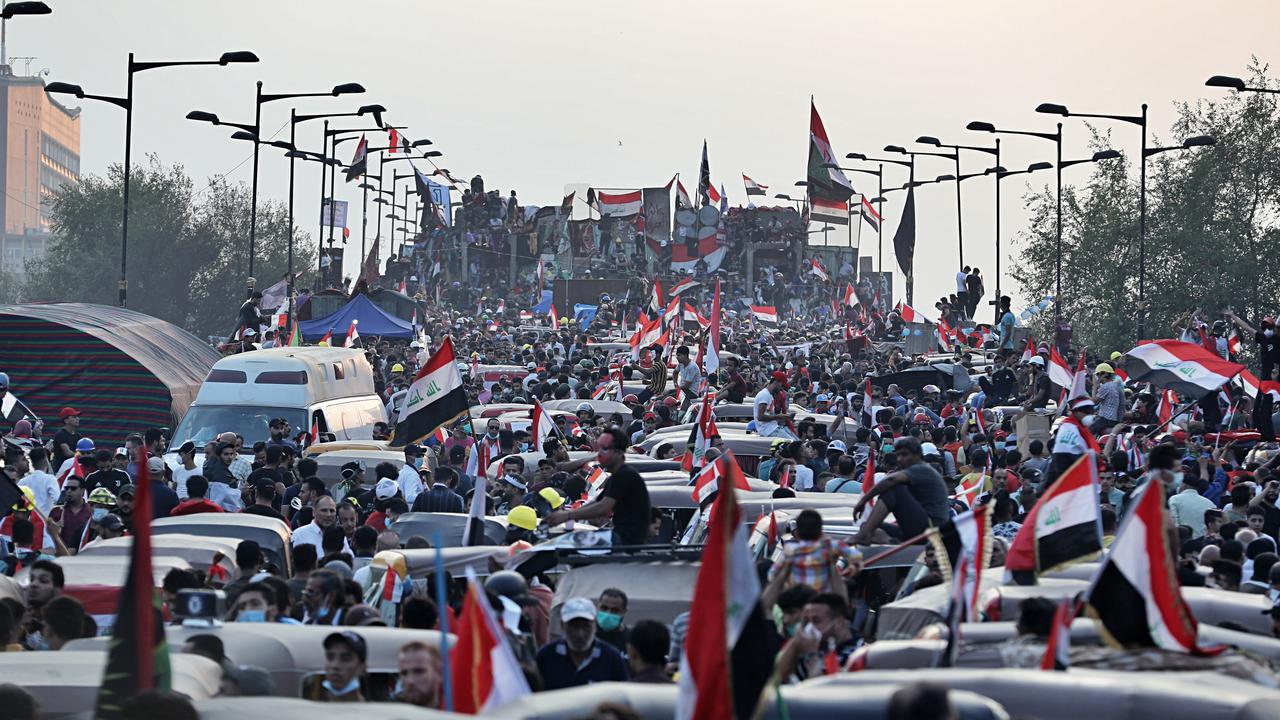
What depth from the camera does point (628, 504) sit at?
469 inches

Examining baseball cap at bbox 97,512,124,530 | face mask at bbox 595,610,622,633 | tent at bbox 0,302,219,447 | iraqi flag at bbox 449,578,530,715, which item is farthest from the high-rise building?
iraqi flag at bbox 449,578,530,715

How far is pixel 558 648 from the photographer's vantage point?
29.8ft

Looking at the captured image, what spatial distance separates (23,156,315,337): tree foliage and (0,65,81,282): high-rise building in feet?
250

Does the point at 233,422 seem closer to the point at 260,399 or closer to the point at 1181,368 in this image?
the point at 260,399

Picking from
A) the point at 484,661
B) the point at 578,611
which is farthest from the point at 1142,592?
the point at 578,611

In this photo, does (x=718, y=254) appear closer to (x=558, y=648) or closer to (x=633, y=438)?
(x=633, y=438)

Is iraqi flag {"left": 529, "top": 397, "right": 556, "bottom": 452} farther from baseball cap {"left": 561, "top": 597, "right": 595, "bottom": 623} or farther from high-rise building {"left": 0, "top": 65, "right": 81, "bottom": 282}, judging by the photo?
high-rise building {"left": 0, "top": 65, "right": 81, "bottom": 282}

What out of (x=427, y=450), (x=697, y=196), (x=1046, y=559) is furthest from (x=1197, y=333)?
A: (x=697, y=196)

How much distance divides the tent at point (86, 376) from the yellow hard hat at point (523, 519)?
45.5 feet

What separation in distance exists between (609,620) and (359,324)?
31831 millimetres

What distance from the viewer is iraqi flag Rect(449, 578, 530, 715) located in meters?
6.52

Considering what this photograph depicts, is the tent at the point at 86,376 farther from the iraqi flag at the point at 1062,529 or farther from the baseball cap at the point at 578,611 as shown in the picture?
the iraqi flag at the point at 1062,529

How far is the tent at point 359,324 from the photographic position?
134ft

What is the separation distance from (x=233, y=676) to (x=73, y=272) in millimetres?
74654
